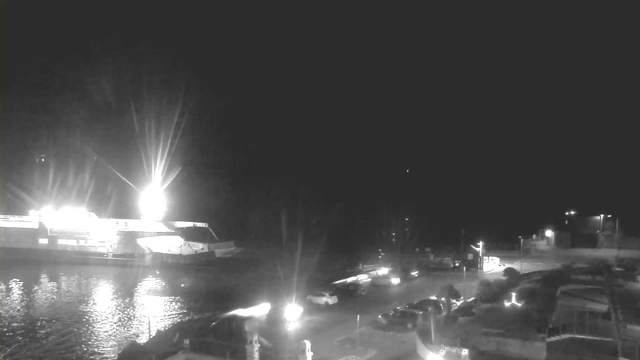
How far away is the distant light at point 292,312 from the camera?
22.3 ft

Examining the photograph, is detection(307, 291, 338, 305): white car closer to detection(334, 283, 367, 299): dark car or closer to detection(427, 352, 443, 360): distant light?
detection(334, 283, 367, 299): dark car

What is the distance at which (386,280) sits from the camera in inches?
371

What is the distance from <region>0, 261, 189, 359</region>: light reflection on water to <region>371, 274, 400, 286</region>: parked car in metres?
3.82

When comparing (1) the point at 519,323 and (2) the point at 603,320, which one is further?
(2) the point at 603,320

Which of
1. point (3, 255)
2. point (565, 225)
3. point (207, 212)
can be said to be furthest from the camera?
point (207, 212)

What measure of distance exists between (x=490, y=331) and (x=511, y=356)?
0.32m

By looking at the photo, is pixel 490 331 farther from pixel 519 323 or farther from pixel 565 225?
pixel 565 225

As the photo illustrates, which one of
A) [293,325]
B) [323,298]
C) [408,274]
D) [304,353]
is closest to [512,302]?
[323,298]

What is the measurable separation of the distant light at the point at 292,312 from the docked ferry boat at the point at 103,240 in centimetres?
786

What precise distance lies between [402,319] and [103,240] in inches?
512

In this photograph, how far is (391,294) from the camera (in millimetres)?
8742

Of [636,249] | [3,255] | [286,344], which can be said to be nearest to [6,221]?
[3,255]

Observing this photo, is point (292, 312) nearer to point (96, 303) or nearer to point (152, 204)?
point (96, 303)

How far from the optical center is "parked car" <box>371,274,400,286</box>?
370 inches
